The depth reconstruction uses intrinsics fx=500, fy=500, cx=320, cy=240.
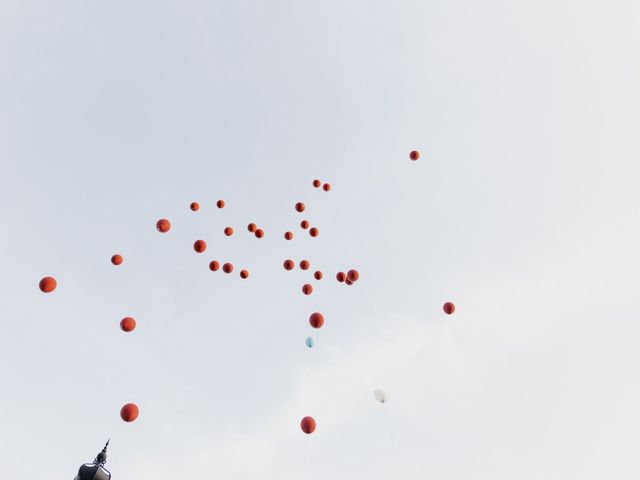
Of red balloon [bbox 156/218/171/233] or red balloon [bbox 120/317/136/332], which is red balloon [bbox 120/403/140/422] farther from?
red balloon [bbox 156/218/171/233]

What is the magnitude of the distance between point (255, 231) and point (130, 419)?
5.96 metres

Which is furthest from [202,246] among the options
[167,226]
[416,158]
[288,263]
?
[416,158]

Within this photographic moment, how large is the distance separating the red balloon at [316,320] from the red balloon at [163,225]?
4.77 meters

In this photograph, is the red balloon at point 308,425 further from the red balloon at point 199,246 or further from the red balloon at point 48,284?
Result: the red balloon at point 48,284

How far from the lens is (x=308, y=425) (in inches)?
496

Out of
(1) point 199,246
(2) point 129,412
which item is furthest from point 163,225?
(2) point 129,412

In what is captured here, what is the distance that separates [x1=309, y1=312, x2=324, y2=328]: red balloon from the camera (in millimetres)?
13312

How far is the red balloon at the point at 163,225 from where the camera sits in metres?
13.9

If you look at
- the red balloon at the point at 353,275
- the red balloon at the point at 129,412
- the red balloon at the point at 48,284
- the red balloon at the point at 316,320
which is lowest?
the red balloon at the point at 129,412

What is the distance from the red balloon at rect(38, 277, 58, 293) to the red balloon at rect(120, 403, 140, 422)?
3.61m

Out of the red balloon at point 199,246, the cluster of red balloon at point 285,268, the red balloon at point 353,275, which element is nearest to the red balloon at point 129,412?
the cluster of red balloon at point 285,268

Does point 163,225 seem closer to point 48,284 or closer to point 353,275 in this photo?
point 48,284

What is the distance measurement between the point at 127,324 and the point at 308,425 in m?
5.31

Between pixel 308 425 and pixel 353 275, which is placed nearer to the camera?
pixel 308 425
